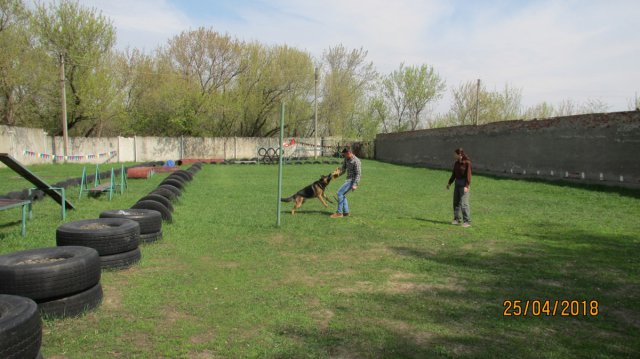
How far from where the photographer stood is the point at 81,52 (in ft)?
102

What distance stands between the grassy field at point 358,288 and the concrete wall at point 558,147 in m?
6.31

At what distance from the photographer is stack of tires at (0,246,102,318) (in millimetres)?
3799

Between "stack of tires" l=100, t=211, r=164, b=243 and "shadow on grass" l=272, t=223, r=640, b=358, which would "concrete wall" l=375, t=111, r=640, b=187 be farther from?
"stack of tires" l=100, t=211, r=164, b=243

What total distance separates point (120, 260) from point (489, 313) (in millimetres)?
4297

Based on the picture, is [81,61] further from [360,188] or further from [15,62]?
[360,188]

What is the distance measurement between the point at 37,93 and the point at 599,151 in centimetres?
3269

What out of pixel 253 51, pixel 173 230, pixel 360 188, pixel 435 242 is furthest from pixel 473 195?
pixel 253 51

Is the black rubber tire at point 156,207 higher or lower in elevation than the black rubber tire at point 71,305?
higher

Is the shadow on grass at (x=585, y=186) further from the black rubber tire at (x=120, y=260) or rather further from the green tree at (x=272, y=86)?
the green tree at (x=272, y=86)

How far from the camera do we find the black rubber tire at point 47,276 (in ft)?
12.4

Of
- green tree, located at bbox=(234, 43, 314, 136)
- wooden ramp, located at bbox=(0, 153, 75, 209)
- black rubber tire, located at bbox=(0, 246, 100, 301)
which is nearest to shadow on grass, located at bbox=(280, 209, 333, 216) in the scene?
wooden ramp, located at bbox=(0, 153, 75, 209)

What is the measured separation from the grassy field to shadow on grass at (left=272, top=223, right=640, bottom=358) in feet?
0.06

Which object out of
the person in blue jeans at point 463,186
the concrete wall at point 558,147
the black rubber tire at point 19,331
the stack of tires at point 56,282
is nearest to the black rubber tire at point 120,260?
the stack of tires at point 56,282

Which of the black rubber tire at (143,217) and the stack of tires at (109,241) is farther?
the black rubber tire at (143,217)
